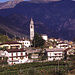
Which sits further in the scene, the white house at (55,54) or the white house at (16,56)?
the white house at (55,54)

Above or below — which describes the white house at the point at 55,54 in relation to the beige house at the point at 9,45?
below

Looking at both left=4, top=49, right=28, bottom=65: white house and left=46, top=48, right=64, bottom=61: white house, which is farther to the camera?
left=46, top=48, right=64, bottom=61: white house

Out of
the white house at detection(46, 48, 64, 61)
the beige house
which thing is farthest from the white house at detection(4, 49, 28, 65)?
the beige house

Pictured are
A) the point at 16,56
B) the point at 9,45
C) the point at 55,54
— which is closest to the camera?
the point at 16,56

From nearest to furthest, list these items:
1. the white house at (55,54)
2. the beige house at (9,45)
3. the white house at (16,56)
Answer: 1. the white house at (16,56)
2. the white house at (55,54)
3. the beige house at (9,45)

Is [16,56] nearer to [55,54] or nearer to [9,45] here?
[9,45]

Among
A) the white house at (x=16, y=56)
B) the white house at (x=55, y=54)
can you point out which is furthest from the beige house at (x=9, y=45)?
the white house at (x=55, y=54)

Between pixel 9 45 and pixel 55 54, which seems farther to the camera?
pixel 9 45

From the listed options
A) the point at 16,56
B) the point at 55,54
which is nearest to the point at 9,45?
the point at 16,56

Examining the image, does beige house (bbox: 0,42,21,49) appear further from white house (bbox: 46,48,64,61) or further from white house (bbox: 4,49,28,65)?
white house (bbox: 46,48,64,61)

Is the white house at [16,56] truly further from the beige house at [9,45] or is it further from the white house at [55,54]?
the beige house at [9,45]

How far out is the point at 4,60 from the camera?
6462 cm

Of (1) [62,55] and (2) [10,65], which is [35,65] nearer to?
(2) [10,65]

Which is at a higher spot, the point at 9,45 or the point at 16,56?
the point at 9,45
